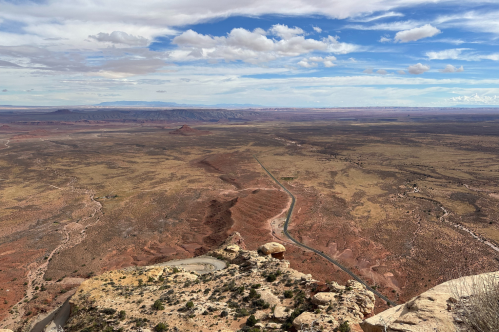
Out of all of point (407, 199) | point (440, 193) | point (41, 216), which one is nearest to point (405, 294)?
point (407, 199)

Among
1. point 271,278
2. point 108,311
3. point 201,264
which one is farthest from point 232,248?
point 108,311

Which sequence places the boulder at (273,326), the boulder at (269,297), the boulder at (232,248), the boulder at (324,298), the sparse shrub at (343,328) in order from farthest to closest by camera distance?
the boulder at (232,248)
the boulder at (269,297)
the boulder at (324,298)
the boulder at (273,326)
the sparse shrub at (343,328)

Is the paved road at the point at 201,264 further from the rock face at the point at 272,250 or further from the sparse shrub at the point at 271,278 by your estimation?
the sparse shrub at the point at 271,278

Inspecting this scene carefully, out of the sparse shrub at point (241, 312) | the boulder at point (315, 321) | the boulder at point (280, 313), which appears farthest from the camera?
the sparse shrub at point (241, 312)

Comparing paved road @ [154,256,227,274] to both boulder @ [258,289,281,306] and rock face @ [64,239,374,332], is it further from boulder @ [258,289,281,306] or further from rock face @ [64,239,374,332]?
boulder @ [258,289,281,306]

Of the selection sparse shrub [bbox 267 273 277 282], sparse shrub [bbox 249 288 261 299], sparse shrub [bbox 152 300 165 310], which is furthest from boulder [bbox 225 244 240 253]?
sparse shrub [bbox 152 300 165 310]

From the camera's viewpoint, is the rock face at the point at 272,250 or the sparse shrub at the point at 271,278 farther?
the rock face at the point at 272,250

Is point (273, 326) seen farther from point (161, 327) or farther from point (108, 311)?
point (108, 311)

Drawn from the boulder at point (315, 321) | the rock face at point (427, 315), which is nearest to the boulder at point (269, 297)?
the boulder at point (315, 321)
